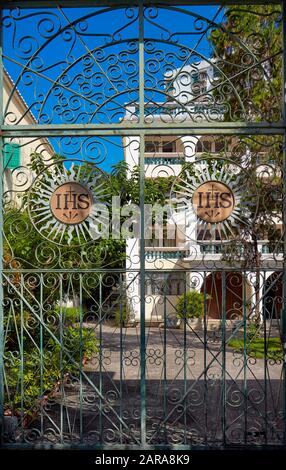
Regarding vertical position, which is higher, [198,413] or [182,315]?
[182,315]

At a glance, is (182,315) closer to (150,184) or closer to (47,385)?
(150,184)

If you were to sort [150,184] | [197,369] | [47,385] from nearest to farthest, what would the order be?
[150,184] → [47,385] → [197,369]

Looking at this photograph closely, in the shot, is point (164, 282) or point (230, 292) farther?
point (230, 292)

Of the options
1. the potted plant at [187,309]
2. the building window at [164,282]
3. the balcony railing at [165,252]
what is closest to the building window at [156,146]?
the balcony railing at [165,252]

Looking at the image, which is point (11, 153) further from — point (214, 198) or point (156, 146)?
point (214, 198)

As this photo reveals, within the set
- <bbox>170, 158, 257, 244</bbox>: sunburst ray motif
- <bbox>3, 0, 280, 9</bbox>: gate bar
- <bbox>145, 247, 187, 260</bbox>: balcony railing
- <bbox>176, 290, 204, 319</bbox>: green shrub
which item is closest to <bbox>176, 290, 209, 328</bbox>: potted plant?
<bbox>176, 290, 204, 319</bbox>: green shrub

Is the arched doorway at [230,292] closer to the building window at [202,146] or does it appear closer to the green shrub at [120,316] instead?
the green shrub at [120,316]

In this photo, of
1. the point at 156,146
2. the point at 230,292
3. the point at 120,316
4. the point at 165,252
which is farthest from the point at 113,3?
the point at 230,292

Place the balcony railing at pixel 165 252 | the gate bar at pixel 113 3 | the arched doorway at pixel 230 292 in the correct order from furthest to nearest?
the balcony railing at pixel 165 252 → the gate bar at pixel 113 3 → the arched doorway at pixel 230 292
